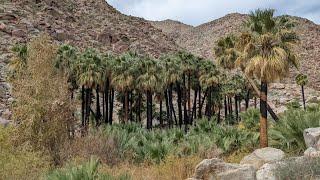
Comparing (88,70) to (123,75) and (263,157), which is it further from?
(263,157)

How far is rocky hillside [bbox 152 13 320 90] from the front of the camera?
13512cm

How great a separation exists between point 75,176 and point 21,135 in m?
10.7

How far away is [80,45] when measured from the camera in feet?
313

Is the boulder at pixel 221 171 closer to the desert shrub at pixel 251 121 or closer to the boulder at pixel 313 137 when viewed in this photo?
the boulder at pixel 313 137

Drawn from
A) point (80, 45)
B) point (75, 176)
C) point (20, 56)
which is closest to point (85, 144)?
point (75, 176)

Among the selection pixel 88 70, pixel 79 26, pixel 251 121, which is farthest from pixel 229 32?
pixel 251 121

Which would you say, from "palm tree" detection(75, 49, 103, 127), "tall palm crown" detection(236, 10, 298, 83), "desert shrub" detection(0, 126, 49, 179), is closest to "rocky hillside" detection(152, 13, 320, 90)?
"palm tree" detection(75, 49, 103, 127)

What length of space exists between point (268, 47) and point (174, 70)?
26.1 metres

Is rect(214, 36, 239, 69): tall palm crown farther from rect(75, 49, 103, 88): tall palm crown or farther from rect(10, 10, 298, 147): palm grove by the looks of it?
rect(75, 49, 103, 88): tall palm crown

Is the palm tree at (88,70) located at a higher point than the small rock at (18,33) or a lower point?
lower

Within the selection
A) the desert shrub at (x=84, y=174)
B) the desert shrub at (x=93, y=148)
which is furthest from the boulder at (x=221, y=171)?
the desert shrub at (x=93, y=148)

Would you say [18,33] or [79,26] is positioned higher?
[79,26]

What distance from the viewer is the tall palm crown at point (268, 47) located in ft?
90.8

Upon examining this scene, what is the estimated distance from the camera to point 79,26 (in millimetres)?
106875
